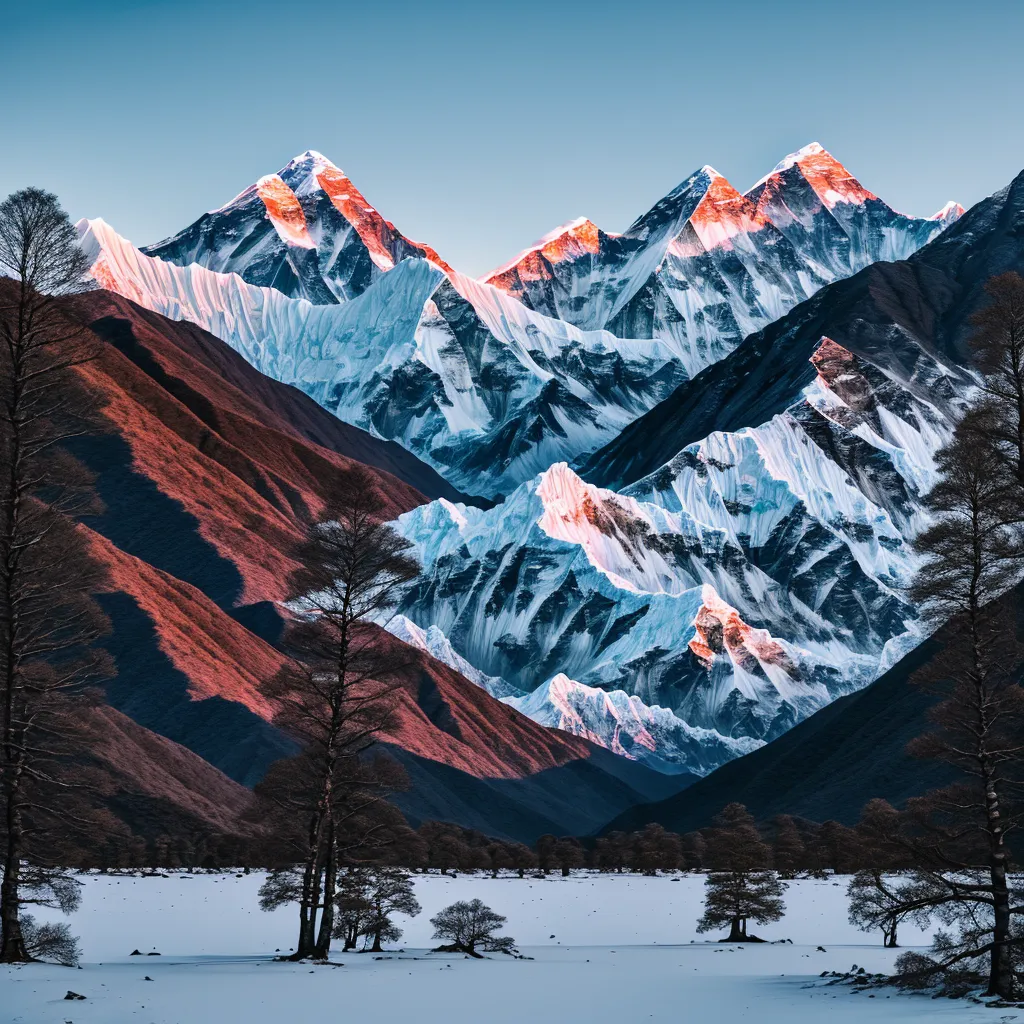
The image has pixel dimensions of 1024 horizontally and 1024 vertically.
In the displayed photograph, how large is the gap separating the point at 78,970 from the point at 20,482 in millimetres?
12035

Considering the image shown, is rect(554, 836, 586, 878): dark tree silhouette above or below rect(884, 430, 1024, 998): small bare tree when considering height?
below

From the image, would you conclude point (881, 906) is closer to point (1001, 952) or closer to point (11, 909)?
point (1001, 952)

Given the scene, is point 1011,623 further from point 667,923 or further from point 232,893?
point 232,893

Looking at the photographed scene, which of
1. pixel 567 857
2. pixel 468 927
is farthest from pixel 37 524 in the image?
pixel 567 857

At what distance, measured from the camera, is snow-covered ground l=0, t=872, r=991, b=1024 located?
30.5 metres

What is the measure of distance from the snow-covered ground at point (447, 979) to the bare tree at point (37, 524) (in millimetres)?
3810

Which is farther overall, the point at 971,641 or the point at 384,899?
the point at 384,899

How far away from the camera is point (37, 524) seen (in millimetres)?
36469

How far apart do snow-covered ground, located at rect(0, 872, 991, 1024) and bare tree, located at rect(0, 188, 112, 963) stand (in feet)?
12.5

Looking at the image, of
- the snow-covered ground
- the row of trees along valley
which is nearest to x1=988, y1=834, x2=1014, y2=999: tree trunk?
the row of trees along valley

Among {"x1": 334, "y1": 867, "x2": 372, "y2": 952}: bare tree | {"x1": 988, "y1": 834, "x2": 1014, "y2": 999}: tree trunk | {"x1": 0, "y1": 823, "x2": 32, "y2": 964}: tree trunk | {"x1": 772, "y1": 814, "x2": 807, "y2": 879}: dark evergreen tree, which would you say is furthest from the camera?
{"x1": 772, "y1": 814, "x2": 807, "y2": 879}: dark evergreen tree

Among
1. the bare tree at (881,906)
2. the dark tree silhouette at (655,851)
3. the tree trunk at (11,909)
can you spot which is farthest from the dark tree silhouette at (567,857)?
the tree trunk at (11,909)

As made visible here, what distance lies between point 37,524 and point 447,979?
52.3 feet

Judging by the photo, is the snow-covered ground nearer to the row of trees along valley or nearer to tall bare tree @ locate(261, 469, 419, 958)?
the row of trees along valley
